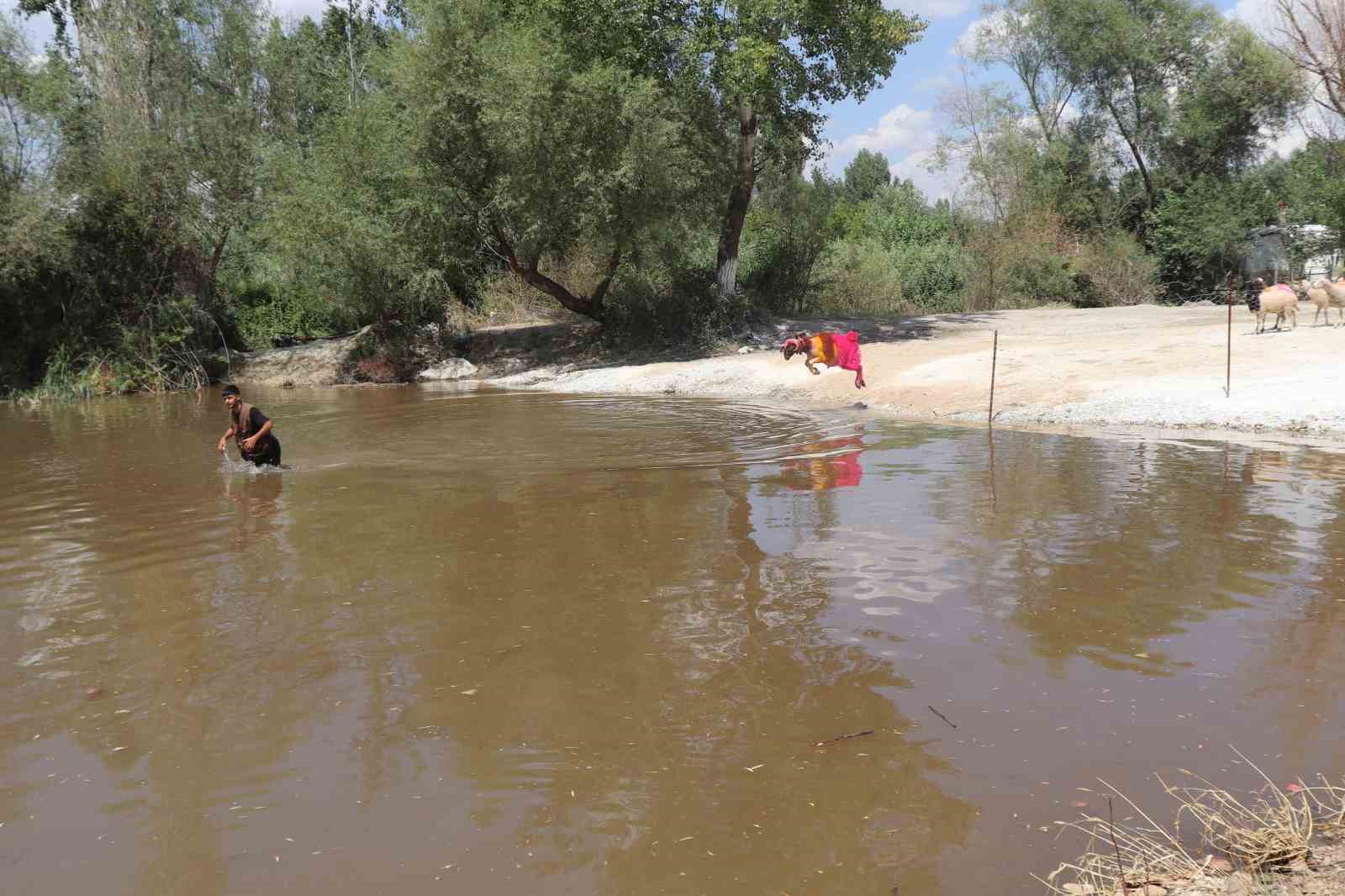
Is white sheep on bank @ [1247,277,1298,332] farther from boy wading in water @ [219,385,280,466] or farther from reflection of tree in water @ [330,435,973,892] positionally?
boy wading in water @ [219,385,280,466]

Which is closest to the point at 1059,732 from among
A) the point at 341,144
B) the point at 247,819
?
the point at 247,819

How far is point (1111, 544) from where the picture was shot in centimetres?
880

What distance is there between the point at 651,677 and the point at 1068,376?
1431cm

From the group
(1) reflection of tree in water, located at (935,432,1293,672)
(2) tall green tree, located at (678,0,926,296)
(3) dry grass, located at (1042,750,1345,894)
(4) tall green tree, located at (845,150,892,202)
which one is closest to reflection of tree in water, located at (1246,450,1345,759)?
(1) reflection of tree in water, located at (935,432,1293,672)

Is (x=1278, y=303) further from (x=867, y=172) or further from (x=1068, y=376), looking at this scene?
(x=867, y=172)

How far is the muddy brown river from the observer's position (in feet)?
14.2

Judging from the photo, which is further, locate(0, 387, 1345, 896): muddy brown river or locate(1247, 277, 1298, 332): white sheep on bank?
locate(1247, 277, 1298, 332): white sheep on bank

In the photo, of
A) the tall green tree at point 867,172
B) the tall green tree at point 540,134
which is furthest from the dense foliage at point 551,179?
the tall green tree at point 867,172

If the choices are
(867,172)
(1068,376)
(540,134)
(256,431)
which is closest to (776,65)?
(540,134)

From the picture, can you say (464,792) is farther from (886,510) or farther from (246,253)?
(246,253)

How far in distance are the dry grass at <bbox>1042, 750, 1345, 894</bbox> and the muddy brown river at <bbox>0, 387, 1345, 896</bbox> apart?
14cm

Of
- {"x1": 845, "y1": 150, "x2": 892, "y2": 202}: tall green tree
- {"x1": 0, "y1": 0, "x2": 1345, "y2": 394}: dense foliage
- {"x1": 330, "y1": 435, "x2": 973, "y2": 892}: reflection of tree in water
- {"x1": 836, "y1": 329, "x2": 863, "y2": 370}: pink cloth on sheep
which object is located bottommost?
{"x1": 330, "y1": 435, "x2": 973, "y2": 892}: reflection of tree in water

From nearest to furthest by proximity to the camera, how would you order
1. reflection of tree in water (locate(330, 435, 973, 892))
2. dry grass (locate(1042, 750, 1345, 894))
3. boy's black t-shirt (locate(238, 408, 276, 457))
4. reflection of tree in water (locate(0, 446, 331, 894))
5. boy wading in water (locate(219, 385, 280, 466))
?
dry grass (locate(1042, 750, 1345, 894)), reflection of tree in water (locate(330, 435, 973, 892)), reflection of tree in water (locate(0, 446, 331, 894)), boy wading in water (locate(219, 385, 280, 466)), boy's black t-shirt (locate(238, 408, 276, 457))

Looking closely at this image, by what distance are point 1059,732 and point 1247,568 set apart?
372 centimetres
